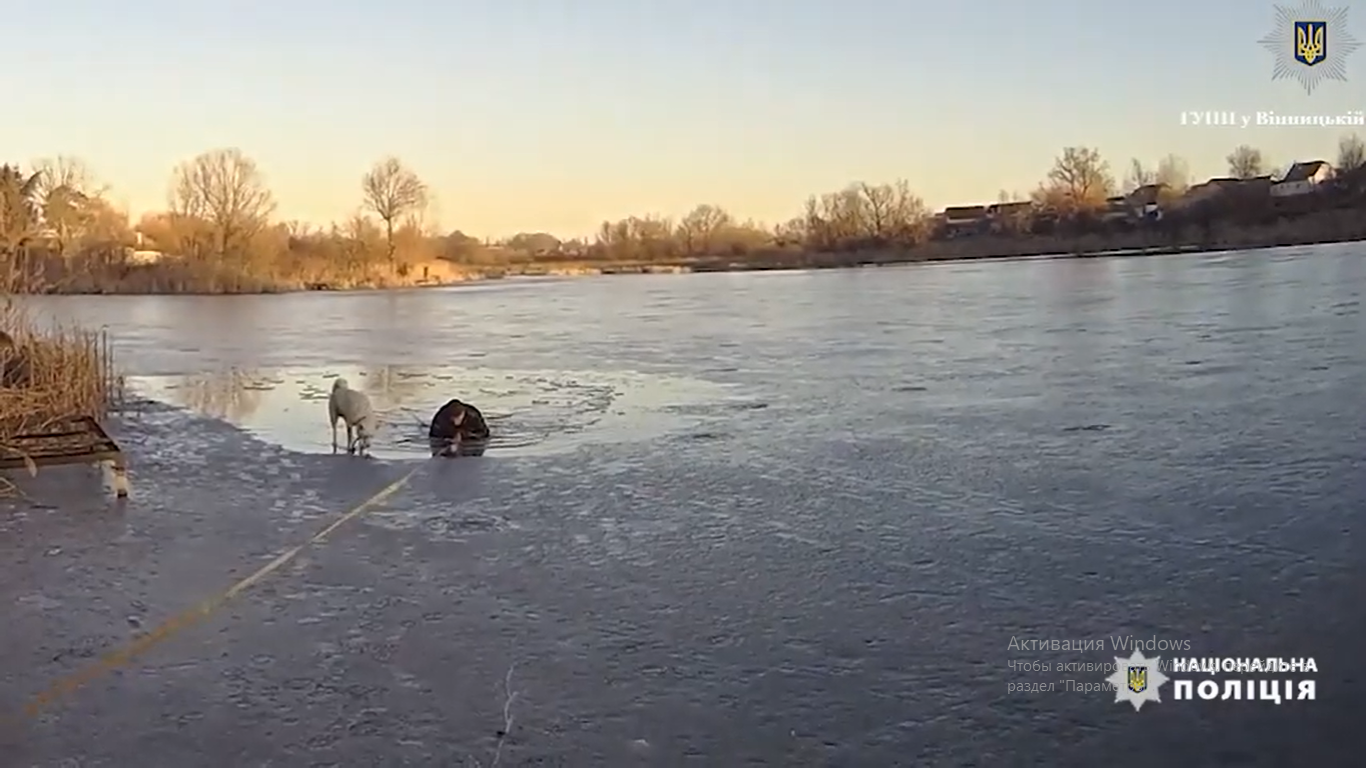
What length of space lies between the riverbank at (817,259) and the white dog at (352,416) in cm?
2360

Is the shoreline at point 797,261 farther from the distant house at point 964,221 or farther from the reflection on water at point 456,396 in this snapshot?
the reflection on water at point 456,396

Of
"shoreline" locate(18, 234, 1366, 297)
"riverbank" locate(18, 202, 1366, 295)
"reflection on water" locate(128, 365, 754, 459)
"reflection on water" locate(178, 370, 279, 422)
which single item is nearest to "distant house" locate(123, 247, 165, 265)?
"riverbank" locate(18, 202, 1366, 295)

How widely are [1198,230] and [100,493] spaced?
45477 millimetres

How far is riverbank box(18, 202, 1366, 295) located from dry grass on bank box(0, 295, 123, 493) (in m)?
19.6

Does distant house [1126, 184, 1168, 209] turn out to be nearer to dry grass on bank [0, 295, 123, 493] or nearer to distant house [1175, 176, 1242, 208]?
distant house [1175, 176, 1242, 208]

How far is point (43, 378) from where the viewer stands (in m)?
12.0

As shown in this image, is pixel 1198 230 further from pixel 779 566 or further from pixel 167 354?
pixel 779 566

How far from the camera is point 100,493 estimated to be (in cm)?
891

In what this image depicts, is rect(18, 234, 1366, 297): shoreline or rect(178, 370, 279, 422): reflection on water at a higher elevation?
rect(18, 234, 1366, 297): shoreline

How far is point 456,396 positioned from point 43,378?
439 cm

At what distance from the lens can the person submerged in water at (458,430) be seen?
A: 419 inches

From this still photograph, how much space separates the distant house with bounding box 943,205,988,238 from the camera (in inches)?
2756

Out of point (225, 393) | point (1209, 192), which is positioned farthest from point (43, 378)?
point (1209, 192)

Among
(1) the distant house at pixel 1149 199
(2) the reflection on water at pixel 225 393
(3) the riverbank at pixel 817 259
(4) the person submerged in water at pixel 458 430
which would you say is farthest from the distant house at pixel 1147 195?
(4) the person submerged in water at pixel 458 430
